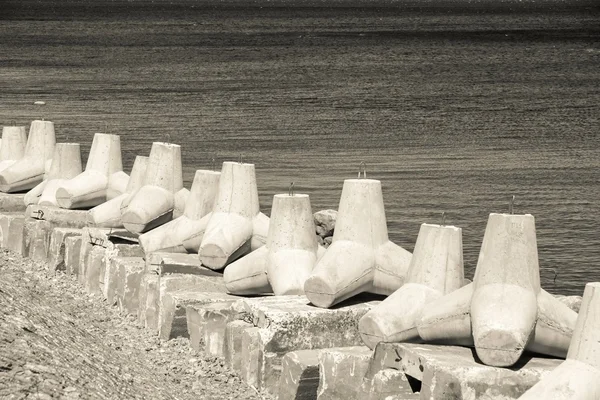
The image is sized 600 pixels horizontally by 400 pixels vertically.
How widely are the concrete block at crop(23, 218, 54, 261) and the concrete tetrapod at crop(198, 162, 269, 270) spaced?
2.65 metres

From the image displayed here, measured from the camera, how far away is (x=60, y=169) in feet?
43.1

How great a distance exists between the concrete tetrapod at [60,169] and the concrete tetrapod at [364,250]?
15.6 ft

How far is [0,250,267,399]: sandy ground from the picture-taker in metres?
6.75

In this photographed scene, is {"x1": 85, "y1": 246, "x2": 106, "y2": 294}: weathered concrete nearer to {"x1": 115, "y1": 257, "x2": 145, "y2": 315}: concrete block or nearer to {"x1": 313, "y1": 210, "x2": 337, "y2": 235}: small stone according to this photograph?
{"x1": 115, "y1": 257, "x2": 145, "y2": 315}: concrete block

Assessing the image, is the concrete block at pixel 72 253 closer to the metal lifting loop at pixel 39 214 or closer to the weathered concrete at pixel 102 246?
the weathered concrete at pixel 102 246

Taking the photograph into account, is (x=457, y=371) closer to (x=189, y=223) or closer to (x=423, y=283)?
(x=423, y=283)

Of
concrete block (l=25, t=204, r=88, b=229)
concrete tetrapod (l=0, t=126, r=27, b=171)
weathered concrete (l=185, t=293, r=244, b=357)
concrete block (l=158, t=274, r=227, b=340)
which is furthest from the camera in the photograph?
concrete tetrapod (l=0, t=126, r=27, b=171)

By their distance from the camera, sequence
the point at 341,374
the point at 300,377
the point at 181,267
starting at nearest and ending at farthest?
the point at 341,374
the point at 300,377
the point at 181,267

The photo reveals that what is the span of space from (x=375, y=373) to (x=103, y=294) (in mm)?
4369

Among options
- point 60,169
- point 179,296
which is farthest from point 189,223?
point 60,169

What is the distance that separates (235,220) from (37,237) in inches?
120

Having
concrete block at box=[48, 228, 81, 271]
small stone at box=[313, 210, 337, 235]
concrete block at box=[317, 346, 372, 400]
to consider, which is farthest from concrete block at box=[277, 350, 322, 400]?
small stone at box=[313, 210, 337, 235]

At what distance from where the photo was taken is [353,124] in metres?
34.5

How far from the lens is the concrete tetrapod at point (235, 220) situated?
33.2ft
